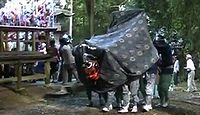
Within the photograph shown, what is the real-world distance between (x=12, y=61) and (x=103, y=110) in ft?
13.0

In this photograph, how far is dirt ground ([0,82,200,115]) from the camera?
10.9 m

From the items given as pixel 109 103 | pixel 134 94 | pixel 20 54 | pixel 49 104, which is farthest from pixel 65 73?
pixel 134 94

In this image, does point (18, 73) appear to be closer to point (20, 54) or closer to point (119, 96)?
point (20, 54)

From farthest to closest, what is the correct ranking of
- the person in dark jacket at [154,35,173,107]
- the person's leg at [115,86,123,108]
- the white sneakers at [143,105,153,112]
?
the person in dark jacket at [154,35,173,107] < the person's leg at [115,86,123,108] < the white sneakers at [143,105,153,112]

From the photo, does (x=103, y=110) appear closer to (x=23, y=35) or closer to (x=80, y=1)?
(x=23, y=35)

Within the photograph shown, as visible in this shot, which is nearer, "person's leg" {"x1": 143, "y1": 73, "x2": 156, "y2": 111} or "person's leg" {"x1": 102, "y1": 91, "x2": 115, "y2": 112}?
"person's leg" {"x1": 102, "y1": 91, "x2": 115, "y2": 112}

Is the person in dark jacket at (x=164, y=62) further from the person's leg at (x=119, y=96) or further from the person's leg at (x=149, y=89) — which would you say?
the person's leg at (x=119, y=96)

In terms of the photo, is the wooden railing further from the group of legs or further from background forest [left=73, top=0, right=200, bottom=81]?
the group of legs

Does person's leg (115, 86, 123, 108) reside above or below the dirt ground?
above

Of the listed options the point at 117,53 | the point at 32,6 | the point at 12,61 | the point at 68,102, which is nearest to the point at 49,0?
the point at 32,6

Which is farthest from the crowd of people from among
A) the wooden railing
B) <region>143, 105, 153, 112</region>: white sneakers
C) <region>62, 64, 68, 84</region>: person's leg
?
the wooden railing

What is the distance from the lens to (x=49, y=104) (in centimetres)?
1216

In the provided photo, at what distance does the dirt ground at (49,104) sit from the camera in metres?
10.9

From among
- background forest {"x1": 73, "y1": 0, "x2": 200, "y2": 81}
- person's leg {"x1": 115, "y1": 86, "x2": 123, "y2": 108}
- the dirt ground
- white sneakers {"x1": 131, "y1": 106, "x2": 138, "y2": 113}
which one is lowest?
the dirt ground
